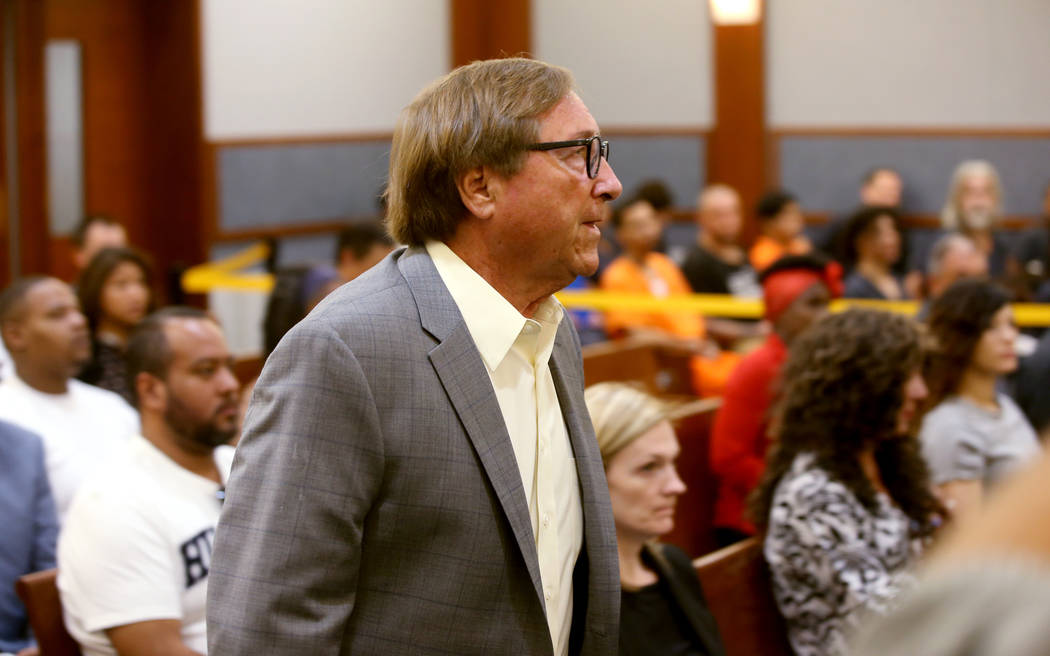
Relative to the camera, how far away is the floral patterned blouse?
2.62m

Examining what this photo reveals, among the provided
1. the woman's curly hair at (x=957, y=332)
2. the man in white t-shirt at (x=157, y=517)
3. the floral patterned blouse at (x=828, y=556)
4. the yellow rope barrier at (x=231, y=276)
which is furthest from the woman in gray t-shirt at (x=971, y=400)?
the yellow rope barrier at (x=231, y=276)

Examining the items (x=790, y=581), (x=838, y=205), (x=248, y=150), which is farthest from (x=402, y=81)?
(x=790, y=581)

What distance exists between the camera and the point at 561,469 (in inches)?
60.8

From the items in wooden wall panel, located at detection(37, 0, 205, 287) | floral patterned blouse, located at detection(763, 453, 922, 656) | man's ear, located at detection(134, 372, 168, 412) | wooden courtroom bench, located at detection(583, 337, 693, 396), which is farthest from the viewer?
wooden wall panel, located at detection(37, 0, 205, 287)

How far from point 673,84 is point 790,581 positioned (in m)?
7.22

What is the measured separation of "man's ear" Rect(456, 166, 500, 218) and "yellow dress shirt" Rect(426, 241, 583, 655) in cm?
7

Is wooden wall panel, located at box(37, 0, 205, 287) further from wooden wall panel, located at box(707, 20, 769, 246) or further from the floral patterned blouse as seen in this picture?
the floral patterned blouse

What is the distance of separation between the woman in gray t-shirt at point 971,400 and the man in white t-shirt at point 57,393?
2.35 m

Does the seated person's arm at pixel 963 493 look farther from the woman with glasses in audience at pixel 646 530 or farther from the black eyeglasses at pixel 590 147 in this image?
the black eyeglasses at pixel 590 147

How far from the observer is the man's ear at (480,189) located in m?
1.45

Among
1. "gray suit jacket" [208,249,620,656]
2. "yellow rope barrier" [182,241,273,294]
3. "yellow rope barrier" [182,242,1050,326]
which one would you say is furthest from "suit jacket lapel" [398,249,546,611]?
"yellow rope barrier" [182,241,273,294]

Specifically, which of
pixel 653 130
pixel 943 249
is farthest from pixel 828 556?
pixel 653 130

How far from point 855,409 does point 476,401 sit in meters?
1.66

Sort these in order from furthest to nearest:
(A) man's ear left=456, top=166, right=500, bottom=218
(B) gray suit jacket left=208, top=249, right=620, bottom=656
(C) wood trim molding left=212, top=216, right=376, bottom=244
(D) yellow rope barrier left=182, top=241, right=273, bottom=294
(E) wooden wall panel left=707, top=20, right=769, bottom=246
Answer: (E) wooden wall panel left=707, top=20, right=769, bottom=246 < (C) wood trim molding left=212, top=216, right=376, bottom=244 < (D) yellow rope barrier left=182, top=241, right=273, bottom=294 < (A) man's ear left=456, top=166, right=500, bottom=218 < (B) gray suit jacket left=208, top=249, right=620, bottom=656
